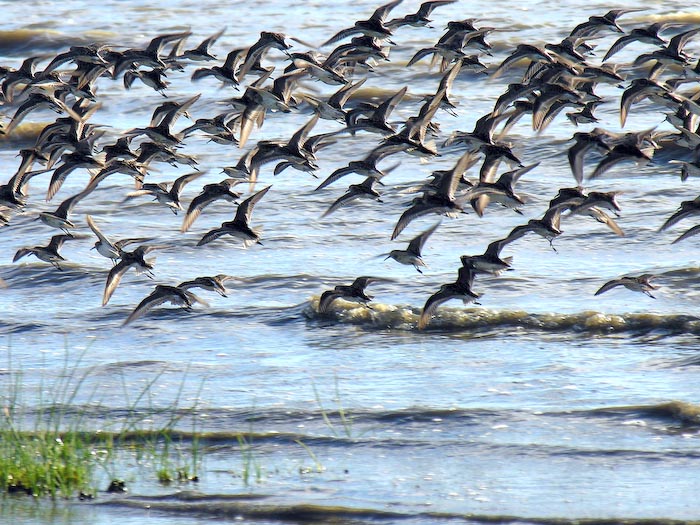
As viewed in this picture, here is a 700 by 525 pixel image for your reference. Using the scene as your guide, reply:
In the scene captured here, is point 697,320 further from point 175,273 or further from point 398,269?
point 175,273

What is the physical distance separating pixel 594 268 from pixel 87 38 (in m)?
17.9

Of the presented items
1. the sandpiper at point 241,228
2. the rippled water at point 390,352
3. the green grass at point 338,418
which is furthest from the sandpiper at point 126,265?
the green grass at point 338,418

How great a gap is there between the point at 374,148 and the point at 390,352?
14.5ft

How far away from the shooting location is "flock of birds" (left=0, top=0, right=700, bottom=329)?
1173 centimetres

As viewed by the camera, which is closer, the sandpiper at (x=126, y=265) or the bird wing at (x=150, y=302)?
the bird wing at (x=150, y=302)

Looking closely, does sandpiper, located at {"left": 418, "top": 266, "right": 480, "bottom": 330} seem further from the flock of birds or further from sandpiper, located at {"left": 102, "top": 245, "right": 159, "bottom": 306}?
sandpiper, located at {"left": 102, "top": 245, "right": 159, "bottom": 306}

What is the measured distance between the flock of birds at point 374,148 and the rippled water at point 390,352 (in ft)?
1.16

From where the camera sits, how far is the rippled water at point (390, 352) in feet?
23.6

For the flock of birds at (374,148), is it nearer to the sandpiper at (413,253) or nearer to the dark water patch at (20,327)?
the sandpiper at (413,253)

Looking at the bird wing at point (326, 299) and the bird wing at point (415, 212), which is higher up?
the bird wing at point (415, 212)

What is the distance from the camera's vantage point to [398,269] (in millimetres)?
13023

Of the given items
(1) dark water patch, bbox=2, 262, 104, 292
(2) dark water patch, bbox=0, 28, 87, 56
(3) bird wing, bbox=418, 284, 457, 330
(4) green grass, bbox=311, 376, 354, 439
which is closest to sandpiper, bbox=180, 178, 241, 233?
(1) dark water patch, bbox=2, 262, 104, 292

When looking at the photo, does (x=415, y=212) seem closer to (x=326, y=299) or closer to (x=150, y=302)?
(x=326, y=299)

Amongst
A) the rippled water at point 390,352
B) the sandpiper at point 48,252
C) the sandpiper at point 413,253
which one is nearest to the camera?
the rippled water at point 390,352
